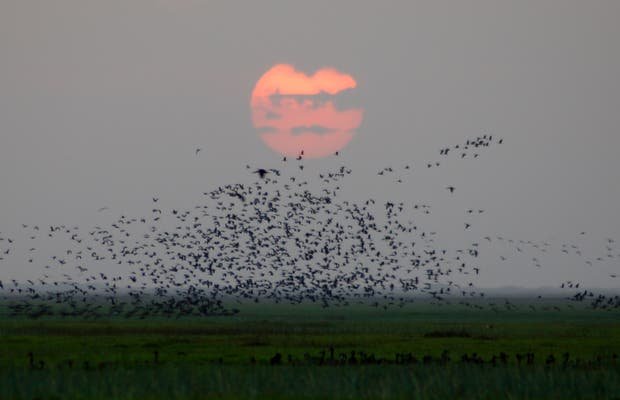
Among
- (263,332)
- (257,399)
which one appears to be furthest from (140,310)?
(257,399)

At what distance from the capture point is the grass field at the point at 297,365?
32469mm

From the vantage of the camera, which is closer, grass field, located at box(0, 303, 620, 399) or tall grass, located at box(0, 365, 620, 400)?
tall grass, located at box(0, 365, 620, 400)

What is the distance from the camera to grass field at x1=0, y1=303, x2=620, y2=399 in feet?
107

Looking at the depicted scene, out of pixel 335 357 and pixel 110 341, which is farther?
pixel 110 341

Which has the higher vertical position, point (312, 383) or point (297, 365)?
point (297, 365)

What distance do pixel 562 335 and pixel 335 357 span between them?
27.9 meters

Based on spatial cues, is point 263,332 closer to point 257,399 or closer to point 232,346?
point 232,346

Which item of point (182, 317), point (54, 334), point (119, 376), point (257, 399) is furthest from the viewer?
point (182, 317)

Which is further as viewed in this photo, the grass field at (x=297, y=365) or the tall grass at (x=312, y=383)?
the grass field at (x=297, y=365)

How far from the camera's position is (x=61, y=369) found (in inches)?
1551

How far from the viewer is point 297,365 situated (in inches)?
1629

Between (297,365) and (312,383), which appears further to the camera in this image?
(297,365)

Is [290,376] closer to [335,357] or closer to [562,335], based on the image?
[335,357]

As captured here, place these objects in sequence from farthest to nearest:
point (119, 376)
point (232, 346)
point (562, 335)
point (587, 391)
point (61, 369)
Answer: point (562, 335), point (232, 346), point (61, 369), point (119, 376), point (587, 391)
